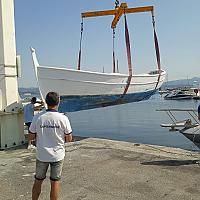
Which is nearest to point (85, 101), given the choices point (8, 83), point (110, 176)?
point (8, 83)

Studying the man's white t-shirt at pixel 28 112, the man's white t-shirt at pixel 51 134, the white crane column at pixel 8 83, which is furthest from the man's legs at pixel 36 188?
the man's white t-shirt at pixel 28 112

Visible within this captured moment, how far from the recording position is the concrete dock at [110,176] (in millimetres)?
4773

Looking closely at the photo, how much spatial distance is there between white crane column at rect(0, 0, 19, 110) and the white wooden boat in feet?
8.37

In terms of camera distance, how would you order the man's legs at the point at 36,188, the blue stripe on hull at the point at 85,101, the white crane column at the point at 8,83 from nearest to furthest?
1. the man's legs at the point at 36,188
2. the white crane column at the point at 8,83
3. the blue stripe on hull at the point at 85,101

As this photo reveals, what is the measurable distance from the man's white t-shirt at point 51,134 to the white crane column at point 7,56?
197 inches

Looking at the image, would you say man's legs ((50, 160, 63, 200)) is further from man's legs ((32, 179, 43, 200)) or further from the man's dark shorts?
man's legs ((32, 179, 43, 200))

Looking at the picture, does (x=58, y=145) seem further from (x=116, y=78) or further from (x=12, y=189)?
(x=116, y=78)

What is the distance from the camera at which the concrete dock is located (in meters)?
4.77

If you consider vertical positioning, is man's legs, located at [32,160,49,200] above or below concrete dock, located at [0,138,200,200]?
above

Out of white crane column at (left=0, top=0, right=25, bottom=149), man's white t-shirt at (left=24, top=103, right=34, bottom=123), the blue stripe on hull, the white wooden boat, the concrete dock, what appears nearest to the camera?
the concrete dock

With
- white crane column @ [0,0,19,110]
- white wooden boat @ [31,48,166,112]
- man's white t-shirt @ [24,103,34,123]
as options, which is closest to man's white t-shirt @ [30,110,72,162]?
white crane column @ [0,0,19,110]

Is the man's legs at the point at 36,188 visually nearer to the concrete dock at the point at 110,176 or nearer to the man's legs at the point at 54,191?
the man's legs at the point at 54,191

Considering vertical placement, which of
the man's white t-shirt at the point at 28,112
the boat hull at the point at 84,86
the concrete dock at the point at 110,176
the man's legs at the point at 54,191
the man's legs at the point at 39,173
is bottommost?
the concrete dock at the point at 110,176

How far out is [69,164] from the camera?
6715 mm
